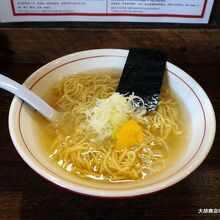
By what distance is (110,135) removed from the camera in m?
1.21

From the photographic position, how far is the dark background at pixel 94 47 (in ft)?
3.67

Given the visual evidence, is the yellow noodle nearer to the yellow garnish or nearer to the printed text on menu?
the yellow garnish

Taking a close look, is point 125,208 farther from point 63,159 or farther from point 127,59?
point 127,59

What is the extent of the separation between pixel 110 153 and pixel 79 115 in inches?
8.8

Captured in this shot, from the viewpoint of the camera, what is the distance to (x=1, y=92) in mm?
1498

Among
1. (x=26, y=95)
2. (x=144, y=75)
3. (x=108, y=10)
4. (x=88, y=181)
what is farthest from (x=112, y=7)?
(x=88, y=181)

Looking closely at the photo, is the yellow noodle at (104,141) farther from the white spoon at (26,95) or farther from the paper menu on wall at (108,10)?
the paper menu on wall at (108,10)

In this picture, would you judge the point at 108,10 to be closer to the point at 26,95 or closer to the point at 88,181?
the point at 26,95

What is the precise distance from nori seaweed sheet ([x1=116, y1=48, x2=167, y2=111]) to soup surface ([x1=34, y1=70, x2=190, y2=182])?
58mm

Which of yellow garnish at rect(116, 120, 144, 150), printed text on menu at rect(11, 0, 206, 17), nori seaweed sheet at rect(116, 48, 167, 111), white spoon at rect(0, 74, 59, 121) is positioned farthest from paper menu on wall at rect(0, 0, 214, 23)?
yellow garnish at rect(116, 120, 144, 150)

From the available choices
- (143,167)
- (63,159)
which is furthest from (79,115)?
(143,167)

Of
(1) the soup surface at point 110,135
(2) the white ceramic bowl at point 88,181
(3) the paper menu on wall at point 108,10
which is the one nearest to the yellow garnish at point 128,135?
(1) the soup surface at point 110,135

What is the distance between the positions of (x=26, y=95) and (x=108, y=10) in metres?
0.56

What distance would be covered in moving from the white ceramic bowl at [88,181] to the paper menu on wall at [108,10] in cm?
20
